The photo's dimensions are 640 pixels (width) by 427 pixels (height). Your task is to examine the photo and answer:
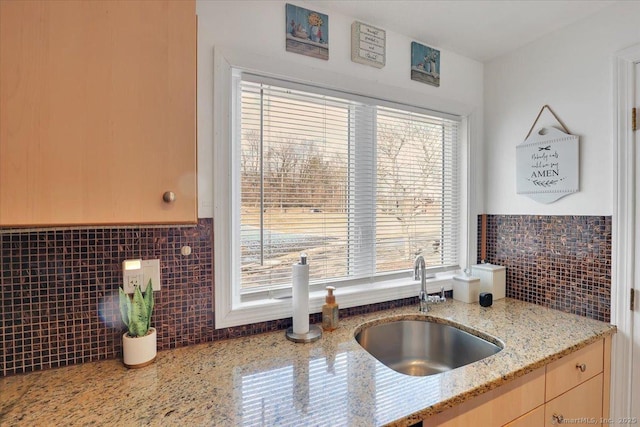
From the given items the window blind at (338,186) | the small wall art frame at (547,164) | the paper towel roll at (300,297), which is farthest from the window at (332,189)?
the small wall art frame at (547,164)

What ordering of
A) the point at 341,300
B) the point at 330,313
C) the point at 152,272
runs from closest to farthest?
the point at 152,272 → the point at 330,313 → the point at 341,300

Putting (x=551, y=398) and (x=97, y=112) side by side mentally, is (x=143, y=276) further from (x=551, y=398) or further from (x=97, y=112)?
(x=551, y=398)

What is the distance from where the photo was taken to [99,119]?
772 millimetres

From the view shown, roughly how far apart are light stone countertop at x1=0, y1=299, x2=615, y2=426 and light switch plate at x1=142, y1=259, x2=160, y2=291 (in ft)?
0.86

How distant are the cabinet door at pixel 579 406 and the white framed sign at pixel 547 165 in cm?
89

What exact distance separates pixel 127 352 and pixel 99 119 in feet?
2.48

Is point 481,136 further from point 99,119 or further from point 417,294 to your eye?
point 99,119

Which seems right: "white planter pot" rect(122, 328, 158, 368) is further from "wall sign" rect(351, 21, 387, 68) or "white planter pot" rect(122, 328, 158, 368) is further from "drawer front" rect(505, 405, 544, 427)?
"wall sign" rect(351, 21, 387, 68)

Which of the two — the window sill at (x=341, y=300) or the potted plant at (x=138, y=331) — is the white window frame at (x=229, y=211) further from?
the potted plant at (x=138, y=331)

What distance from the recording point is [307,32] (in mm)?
1450

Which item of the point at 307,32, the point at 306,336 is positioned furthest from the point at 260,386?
the point at 307,32

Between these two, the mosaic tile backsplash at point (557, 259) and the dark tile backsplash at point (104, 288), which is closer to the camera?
the dark tile backsplash at point (104, 288)

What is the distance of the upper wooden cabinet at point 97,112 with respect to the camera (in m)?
0.71

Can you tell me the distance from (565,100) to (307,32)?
137 centimetres
